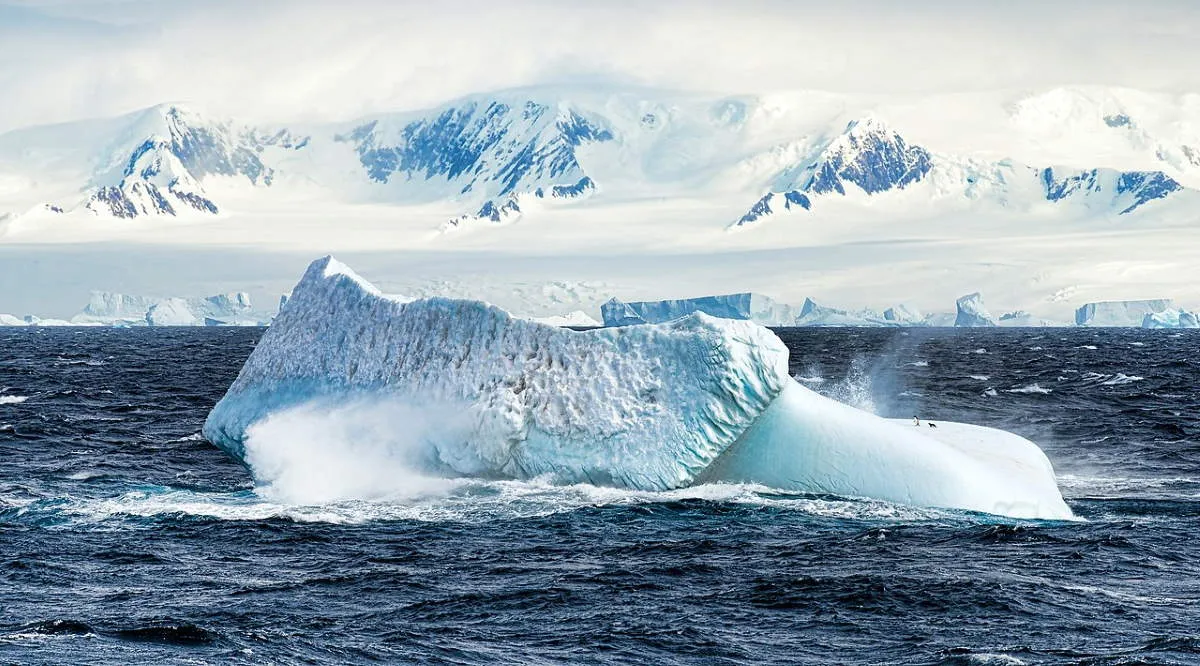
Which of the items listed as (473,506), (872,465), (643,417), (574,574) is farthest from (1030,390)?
(574,574)

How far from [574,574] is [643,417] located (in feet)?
27.0

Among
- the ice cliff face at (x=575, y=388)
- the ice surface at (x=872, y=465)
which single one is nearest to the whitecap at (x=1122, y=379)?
the ice surface at (x=872, y=465)

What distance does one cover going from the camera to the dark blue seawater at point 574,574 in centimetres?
2391

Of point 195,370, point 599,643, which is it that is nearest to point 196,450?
point 599,643

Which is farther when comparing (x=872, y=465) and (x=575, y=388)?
(x=575, y=388)

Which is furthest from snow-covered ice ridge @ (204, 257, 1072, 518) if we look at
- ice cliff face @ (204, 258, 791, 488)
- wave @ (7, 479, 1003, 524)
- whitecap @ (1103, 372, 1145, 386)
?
whitecap @ (1103, 372, 1145, 386)

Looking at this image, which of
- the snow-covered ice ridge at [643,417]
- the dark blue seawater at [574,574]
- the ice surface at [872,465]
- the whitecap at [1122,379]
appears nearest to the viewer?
the dark blue seawater at [574,574]

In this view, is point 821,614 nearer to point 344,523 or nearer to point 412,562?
point 412,562

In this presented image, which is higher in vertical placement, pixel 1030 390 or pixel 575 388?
pixel 575 388

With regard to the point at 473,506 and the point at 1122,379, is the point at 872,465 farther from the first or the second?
the point at 1122,379

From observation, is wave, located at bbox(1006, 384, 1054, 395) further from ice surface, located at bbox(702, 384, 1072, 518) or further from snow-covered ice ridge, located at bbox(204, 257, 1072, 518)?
ice surface, located at bbox(702, 384, 1072, 518)

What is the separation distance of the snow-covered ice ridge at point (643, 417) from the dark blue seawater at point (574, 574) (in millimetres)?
799

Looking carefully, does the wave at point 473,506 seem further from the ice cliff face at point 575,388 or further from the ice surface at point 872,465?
the ice cliff face at point 575,388

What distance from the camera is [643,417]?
36844 millimetres
